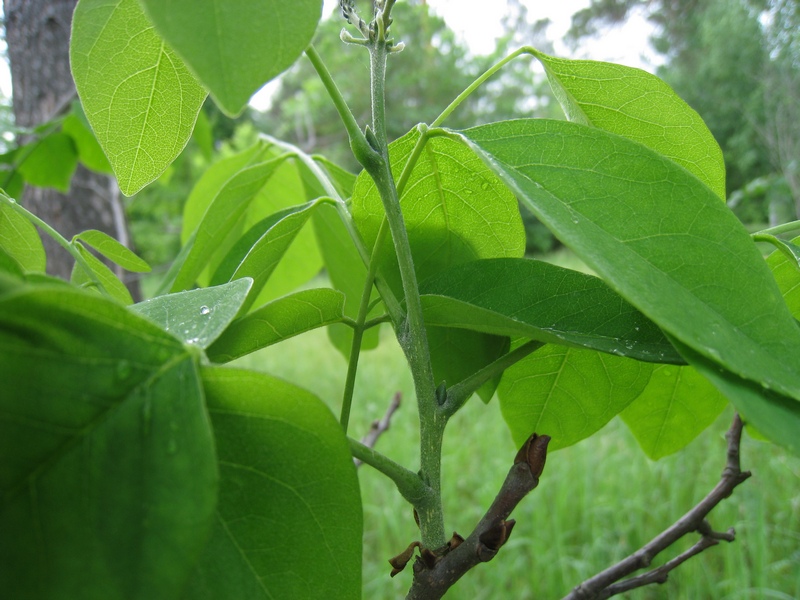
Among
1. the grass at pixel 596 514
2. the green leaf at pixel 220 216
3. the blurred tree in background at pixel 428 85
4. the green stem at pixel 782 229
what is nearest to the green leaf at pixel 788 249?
the green stem at pixel 782 229

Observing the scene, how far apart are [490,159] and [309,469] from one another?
8.2 inches

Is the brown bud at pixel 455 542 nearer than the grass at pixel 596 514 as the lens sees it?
Yes

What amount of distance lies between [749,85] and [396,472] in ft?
41.1

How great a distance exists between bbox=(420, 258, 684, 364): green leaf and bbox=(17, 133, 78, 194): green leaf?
97cm

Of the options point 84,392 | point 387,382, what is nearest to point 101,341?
point 84,392

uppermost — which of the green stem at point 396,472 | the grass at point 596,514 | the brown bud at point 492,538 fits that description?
the green stem at point 396,472

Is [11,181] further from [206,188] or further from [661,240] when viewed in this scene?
[661,240]

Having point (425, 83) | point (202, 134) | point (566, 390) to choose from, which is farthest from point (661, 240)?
point (425, 83)

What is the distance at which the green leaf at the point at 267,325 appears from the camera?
39cm

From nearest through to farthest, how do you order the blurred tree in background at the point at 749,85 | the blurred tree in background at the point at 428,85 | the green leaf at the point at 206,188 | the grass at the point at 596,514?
the green leaf at the point at 206,188 → the grass at the point at 596,514 → the blurred tree in background at the point at 749,85 → the blurred tree in background at the point at 428,85

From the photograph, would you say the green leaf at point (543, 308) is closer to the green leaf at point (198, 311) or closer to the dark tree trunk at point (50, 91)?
the green leaf at point (198, 311)

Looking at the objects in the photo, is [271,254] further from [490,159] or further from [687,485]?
[687,485]

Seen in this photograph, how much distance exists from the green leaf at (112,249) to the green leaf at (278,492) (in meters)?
0.32

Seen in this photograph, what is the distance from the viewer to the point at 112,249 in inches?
22.0
